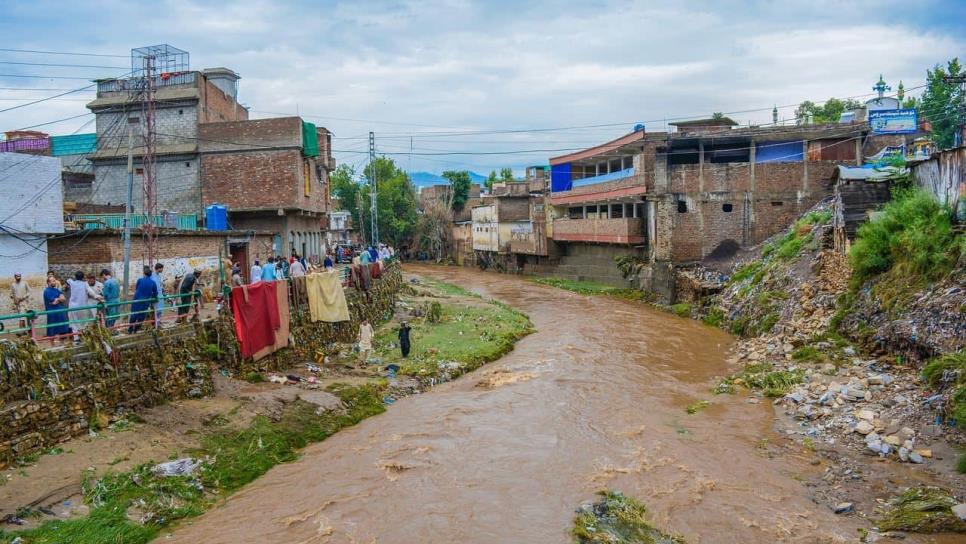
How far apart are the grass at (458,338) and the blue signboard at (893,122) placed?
18006 mm

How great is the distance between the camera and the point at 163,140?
1143 inches

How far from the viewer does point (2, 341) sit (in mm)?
9727

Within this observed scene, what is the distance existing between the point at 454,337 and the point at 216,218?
35.0 ft

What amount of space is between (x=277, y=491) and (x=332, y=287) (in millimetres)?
8613

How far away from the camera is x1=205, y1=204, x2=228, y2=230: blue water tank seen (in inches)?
995

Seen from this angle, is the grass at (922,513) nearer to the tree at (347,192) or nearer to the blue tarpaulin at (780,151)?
the blue tarpaulin at (780,151)

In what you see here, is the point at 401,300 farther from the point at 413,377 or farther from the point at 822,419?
the point at 822,419

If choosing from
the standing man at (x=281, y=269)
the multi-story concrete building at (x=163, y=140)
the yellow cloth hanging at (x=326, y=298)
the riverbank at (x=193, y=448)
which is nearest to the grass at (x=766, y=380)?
the riverbank at (x=193, y=448)

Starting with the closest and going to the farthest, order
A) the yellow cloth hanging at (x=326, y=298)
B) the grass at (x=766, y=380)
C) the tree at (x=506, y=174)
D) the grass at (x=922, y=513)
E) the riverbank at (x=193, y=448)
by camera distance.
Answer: the riverbank at (x=193, y=448)
the grass at (x=922, y=513)
the grass at (x=766, y=380)
the yellow cloth hanging at (x=326, y=298)
the tree at (x=506, y=174)

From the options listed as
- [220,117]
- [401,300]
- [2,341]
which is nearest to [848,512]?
[2,341]

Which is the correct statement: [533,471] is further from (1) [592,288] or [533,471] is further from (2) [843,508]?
(1) [592,288]

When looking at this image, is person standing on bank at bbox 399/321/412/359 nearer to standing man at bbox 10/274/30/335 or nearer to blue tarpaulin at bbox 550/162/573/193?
standing man at bbox 10/274/30/335

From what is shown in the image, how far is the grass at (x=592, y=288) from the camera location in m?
33.3

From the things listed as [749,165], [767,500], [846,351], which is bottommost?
[767,500]
